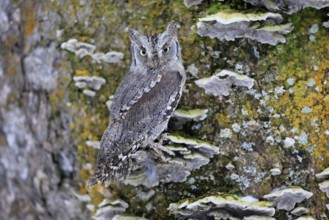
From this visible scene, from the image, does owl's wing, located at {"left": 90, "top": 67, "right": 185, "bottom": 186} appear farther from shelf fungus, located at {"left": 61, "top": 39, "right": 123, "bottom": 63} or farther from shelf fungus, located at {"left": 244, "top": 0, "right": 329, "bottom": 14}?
shelf fungus, located at {"left": 244, "top": 0, "right": 329, "bottom": 14}

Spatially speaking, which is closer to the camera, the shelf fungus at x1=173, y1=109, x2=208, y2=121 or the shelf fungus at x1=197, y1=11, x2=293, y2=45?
the shelf fungus at x1=197, y1=11, x2=293, y2=45

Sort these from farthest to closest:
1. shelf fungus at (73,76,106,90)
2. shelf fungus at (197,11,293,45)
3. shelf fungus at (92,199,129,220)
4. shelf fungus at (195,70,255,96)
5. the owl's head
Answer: shelf fungus at (73,76,106,90)
shelf fungus at (92,199,129,220)
the owl's head
shelf fungus at (195,70,255,96)
shelf fungus at (197,11,293,45)

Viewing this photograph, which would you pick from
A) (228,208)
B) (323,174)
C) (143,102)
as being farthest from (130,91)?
(323,174)

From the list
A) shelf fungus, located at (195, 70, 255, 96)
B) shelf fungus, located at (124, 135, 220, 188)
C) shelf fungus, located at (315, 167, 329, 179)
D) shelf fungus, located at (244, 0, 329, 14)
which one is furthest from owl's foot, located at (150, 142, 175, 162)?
shelf fungus, located at (244, 0, 329, 14)

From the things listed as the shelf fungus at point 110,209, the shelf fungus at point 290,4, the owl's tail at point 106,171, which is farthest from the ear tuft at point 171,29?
the shelf fungus at point 110,209

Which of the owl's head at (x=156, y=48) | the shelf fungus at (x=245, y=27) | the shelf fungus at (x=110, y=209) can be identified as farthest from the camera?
the shelf fungus at (x=110, y=209)

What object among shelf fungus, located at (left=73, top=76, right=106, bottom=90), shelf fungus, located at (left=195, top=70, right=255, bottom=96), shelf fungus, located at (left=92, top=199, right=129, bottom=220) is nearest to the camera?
shelf fungus, located at (left=195, top=70, right=255, bottom=96)

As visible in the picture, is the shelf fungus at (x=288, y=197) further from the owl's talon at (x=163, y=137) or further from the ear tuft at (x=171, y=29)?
the ear tuft at (x=171, y=29)
